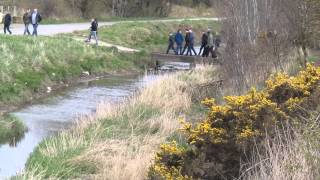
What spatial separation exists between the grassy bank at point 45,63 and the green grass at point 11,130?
3.84 meters

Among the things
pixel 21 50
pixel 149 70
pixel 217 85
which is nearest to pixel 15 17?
pixel 149 70

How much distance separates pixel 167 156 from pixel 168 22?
45.1 meters

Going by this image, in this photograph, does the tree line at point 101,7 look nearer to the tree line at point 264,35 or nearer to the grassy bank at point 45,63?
the grassy bank at point 45,63

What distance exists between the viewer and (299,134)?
8.23 metres

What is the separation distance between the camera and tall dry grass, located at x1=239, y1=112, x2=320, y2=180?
7.19 m

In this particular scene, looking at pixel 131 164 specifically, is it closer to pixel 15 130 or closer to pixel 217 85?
pixel 15 130

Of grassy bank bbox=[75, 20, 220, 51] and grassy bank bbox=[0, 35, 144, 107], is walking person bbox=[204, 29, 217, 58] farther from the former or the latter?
grassy bank bbox=[0, 35, 144, 107]

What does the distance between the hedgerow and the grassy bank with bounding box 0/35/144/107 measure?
42.5 ft

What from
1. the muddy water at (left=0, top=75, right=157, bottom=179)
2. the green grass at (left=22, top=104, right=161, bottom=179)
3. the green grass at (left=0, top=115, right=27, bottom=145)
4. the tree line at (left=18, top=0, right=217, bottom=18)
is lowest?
the muddy water at (left=0, top=75, right=157, bottom=179)

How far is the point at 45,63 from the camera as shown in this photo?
2675 centimetres

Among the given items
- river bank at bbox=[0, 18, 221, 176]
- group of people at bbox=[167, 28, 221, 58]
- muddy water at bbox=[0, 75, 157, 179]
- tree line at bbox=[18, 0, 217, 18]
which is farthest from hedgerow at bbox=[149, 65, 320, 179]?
tree line at bbox=[18, 0, 217, 18]

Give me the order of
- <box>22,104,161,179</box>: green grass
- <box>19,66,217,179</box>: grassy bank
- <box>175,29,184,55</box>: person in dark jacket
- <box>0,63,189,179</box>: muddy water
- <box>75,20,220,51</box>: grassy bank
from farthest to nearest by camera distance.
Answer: <box>75,20,220,51</box>: grassy bank
<box>175,29,184,55</box>: person in dark jacket
<box>0,63,189,179</box>: muddy water
<box>22,104,161,179</box>: green grass
<box>19,66,217,179</box>: grassy bank

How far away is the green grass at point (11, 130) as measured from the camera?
620 inches

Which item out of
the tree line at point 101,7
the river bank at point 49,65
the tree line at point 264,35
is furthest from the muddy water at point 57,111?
the tree line at point 101,7
